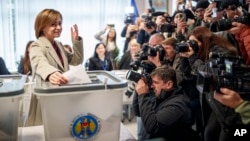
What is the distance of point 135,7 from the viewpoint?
5.65m

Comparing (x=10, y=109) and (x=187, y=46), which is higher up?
(x=187, y=46)

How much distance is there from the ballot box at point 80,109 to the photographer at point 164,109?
61 cm

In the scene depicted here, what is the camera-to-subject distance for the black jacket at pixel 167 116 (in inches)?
68.9

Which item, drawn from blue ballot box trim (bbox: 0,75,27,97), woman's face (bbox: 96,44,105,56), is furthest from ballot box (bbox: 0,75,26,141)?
woman's face (bbox: 96,44,105,56)

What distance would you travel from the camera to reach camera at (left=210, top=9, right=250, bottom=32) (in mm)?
2197

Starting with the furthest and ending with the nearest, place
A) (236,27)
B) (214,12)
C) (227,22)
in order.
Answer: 1. (214,12)
2. (227,22)
3. (236,27)

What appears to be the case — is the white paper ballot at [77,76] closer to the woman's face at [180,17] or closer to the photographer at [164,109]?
the photographer at [164,109]

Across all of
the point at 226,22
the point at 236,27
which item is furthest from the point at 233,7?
the point at 236,27

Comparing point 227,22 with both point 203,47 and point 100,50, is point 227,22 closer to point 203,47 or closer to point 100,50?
point 203,47

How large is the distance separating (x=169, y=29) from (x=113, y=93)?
2339mm

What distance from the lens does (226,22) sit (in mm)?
2391

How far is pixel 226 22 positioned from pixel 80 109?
1703 mm

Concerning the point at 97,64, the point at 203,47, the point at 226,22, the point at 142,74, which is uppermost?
the point at 226,22

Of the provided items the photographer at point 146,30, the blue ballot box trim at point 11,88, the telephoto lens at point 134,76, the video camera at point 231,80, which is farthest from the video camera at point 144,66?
the photographer at point 146,30
